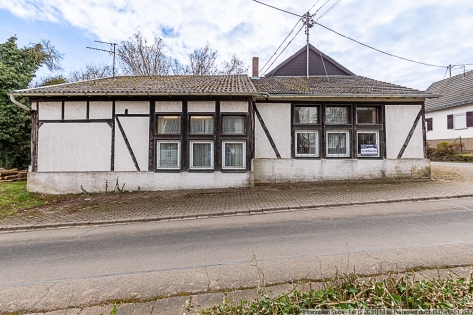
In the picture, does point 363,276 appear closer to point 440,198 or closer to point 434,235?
point 434,235

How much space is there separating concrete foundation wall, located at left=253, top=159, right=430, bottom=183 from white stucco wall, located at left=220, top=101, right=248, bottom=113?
228 centimetres

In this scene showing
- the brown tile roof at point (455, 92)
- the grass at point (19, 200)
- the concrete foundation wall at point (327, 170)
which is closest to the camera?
the grass at point (19, 200)

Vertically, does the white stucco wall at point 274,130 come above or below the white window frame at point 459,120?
below

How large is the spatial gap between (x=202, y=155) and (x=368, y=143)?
7182mm

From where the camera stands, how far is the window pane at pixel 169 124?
9.84 meters

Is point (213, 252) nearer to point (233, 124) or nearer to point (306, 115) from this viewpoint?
point (233, 124)

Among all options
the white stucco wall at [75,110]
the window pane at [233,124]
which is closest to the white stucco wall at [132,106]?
the white stucco wall at [75,110]

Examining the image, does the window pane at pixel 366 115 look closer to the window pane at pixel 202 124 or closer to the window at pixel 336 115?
the window at pixel 336 115

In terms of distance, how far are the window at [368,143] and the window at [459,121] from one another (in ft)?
47.2

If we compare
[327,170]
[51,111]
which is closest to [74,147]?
[51,111]

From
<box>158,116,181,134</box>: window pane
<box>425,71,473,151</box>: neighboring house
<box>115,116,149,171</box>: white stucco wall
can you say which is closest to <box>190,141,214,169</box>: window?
<box>158,116,181,134</box>: window pane

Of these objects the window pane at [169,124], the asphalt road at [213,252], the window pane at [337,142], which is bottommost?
the asphalt road at [213,252]

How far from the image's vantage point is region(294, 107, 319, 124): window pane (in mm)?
10797

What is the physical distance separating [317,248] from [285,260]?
0.74 m
